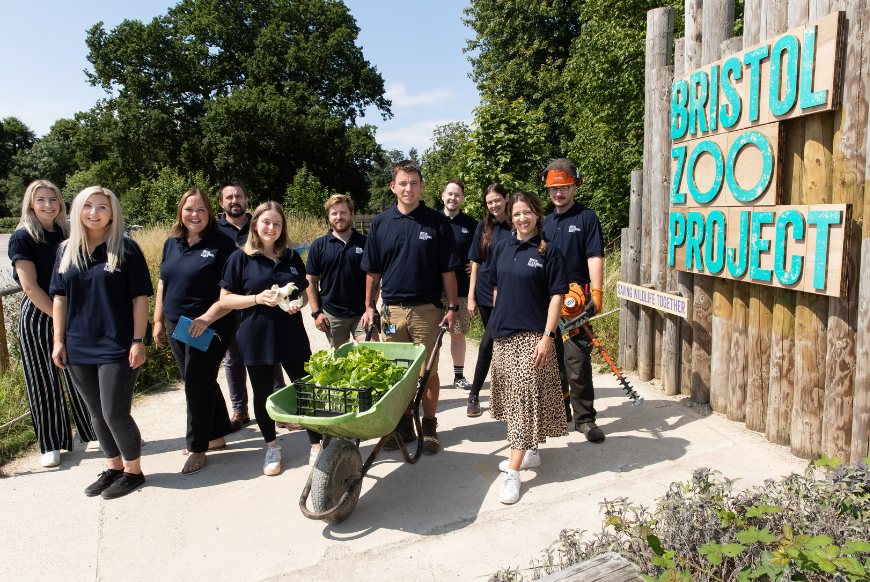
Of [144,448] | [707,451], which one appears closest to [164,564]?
[144,448]

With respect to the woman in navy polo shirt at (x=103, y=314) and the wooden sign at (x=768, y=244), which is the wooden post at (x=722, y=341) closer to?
the wooden sign at (x=768, y=244)

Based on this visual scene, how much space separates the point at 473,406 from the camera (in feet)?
15.9

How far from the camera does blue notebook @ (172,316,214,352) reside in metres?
3.79

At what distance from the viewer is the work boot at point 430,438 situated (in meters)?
4.13

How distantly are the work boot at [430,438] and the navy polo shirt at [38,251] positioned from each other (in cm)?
283

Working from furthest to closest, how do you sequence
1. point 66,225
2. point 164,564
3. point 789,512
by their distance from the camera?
1. point 66,225
2. point 164,564
3. point 789,512

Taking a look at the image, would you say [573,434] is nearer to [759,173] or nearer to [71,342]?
[759,173]

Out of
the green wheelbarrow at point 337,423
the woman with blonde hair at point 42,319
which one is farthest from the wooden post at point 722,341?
the woman with blonde hair at point 42,319

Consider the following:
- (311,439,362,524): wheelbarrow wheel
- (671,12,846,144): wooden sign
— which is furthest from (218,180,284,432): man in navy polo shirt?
(671,12,846,144): wooden sign

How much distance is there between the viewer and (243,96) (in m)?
28.0

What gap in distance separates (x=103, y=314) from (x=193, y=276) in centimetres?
63

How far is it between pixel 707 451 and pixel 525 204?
2169 mm

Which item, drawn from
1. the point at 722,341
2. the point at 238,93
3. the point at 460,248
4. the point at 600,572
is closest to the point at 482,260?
the point at 460,248

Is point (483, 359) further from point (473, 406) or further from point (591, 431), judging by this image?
point (591, 431)
